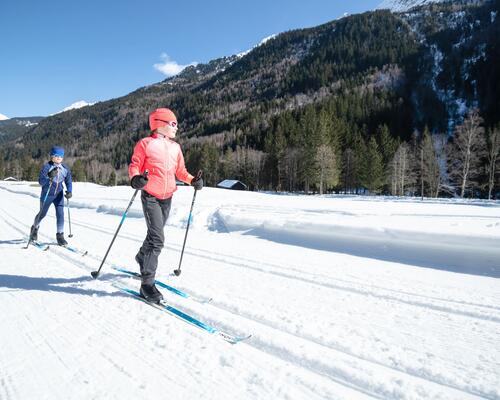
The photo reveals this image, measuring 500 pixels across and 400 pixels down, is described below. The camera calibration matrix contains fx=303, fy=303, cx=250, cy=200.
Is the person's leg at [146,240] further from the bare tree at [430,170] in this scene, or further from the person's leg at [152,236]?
the bare tree at [430,170]

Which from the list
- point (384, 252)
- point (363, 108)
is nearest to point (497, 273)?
point (384, 252)

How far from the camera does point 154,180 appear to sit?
3.63m

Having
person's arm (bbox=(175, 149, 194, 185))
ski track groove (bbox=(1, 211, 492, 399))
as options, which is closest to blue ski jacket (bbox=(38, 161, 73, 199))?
person's arm (bbox=(175, 149, 194, 185))

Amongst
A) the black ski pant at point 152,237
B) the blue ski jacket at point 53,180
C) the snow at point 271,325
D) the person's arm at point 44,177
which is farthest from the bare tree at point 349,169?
the black ski pant at point 152,237

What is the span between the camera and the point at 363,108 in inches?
3221

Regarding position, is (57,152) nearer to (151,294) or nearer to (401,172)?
(151,294)

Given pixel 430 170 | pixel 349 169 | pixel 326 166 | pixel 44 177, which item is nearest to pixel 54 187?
pixel 44 177

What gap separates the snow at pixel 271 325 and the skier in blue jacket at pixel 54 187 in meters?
0.81

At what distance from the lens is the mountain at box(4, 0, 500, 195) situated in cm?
6312

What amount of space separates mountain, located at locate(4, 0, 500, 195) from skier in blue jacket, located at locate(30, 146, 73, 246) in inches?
1873

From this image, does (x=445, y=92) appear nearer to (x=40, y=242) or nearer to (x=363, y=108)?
(x=363, y=108)

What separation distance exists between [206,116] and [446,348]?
597 ft

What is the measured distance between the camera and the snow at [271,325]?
2.05 m

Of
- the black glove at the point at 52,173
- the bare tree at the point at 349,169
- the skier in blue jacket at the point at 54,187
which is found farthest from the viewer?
the bare tree at the point at 349,169
